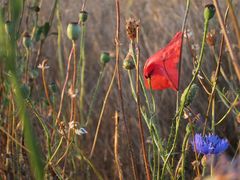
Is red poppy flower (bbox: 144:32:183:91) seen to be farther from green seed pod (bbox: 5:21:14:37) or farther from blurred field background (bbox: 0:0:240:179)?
green seed pod (bbox: 5:21:14:37)

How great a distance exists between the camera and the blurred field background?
1321mm

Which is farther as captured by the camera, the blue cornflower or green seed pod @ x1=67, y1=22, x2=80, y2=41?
green seed pod @ x1=67, y1=22, x2=80, y2=41

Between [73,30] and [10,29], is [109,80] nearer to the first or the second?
[73,30]

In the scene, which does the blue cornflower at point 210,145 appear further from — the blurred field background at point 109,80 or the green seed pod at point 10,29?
the green seed pod at point 10,29

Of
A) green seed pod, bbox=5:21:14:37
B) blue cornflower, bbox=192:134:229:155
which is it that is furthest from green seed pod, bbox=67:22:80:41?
blue cornflower, bbox=192:134:229:155

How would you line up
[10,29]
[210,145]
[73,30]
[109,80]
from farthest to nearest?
[109,80] → [73,30] → [210,145] → [10,29]

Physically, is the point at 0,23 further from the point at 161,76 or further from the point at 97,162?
the point at 97,162

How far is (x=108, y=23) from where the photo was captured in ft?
9.52

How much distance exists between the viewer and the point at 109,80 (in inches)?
83.8

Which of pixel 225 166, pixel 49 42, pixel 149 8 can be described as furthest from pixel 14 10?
pixel 149 8

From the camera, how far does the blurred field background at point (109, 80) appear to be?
52.0 inches

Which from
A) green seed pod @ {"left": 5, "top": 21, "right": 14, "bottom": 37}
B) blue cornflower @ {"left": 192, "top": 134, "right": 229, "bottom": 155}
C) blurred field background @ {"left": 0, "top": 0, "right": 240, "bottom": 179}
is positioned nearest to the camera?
green seed pod @ {"left": 5, "top": 21, "right": 14, "bottom": 37}

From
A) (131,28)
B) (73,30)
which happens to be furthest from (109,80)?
(131,28)

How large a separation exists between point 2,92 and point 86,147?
1.75ft
